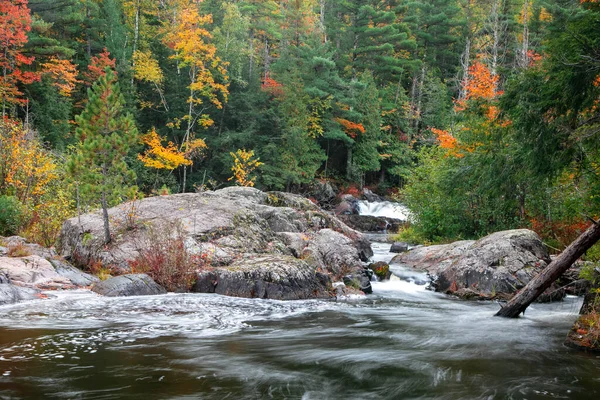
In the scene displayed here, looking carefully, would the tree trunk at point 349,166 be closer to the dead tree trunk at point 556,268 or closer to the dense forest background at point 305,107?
the dense forest background at point 305,107

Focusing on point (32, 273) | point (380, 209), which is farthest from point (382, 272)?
point (380, 209)

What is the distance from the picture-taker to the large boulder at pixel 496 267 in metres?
11.1

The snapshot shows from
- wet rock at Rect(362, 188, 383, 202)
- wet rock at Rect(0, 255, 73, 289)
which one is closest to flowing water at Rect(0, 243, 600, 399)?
wet rock at Rect(0, 255, 73, 289)

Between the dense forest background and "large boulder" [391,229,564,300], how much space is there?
135 centimetres

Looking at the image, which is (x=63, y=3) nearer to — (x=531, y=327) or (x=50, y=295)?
(x=50, y=295)

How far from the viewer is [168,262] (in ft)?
33.7

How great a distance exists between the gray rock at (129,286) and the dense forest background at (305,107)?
2.25 m

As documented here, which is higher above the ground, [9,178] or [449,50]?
[449,50]

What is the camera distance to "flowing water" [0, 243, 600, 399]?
5.17m

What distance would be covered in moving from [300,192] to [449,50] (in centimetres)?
2208

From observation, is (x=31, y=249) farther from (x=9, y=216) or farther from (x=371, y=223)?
(x=371, y=223)

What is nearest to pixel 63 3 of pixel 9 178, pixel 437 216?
pixel 9 178

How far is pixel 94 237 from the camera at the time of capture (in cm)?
1158

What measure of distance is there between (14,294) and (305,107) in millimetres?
26043
